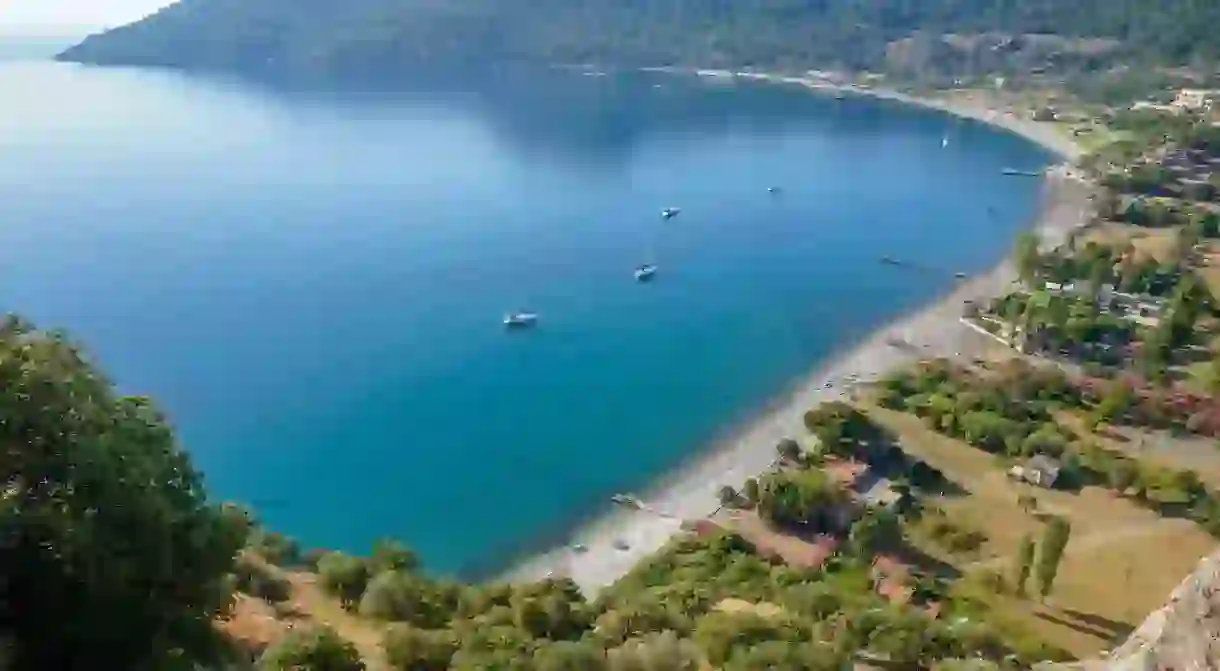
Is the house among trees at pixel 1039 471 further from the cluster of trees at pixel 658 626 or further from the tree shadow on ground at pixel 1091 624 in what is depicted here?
the cluster of trees at pixel 658 626

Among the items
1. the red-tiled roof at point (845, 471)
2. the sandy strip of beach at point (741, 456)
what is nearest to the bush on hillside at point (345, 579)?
the sandy strip of beach at point (741, 456)

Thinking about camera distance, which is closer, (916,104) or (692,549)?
(692,549)

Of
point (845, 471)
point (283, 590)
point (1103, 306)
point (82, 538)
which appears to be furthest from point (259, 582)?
point (1103, 306)

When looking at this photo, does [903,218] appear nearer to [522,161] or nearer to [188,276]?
[522,161]

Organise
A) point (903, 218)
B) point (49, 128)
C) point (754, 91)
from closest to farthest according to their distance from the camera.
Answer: point (903, 218), point (49, 128), point (754, 91)

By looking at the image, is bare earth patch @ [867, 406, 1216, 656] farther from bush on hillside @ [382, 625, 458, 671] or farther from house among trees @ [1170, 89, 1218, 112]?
house among trees @ [1170, 89, 1218, 112]

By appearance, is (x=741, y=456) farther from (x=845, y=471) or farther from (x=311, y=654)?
(x=311, y=654)

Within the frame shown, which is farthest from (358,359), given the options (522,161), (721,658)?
(522,161)
